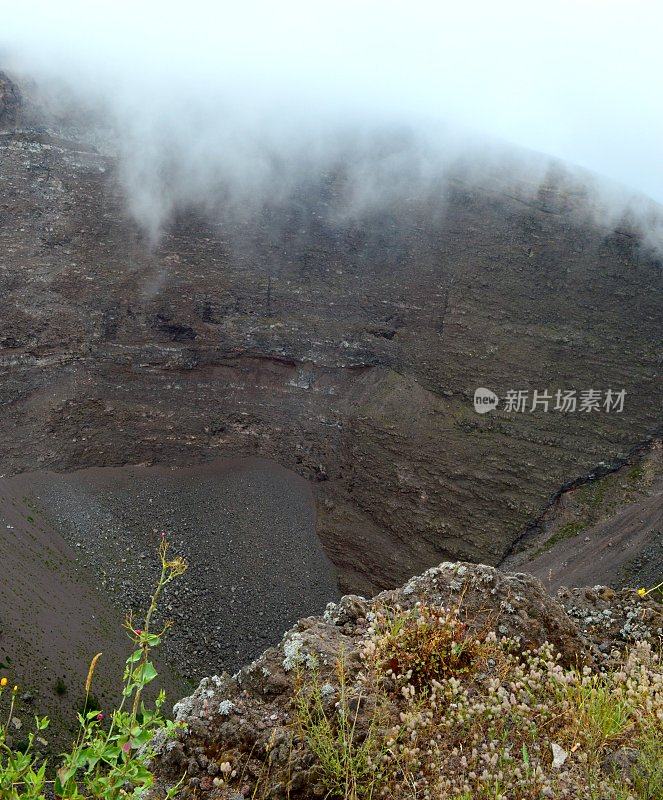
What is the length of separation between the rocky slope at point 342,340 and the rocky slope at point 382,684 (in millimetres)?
14052

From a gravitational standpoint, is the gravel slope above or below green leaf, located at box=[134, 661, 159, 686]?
below

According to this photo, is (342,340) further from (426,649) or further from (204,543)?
(426,649)

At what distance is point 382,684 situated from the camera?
401cm

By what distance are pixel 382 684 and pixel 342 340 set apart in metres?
19.3

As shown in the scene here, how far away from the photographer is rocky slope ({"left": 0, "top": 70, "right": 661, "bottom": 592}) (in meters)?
20.0

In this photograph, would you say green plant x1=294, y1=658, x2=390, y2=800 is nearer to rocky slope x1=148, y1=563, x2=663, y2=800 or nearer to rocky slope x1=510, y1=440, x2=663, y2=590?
rocky slope x1=148, y1=563, x2=663, y2=800

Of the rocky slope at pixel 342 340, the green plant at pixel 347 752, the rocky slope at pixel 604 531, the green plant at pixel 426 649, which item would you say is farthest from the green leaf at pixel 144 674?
the rocky slope at pixel 342 340

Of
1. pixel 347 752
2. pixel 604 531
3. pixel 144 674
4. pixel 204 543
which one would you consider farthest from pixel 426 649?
pixel 604 531

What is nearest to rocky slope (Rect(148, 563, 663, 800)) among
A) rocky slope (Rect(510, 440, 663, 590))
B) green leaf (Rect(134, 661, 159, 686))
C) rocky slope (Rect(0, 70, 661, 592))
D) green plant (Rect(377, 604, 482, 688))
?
green plant (Rect(377, 604, 482, 688))

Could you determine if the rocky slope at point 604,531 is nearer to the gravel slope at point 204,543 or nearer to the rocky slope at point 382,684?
the gravel slope at point 204,543

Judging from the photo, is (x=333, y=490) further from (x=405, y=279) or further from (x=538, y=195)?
(x=538, y=195)

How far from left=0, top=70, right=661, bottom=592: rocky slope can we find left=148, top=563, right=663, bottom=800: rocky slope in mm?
14052

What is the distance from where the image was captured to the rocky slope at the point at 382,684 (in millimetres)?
3395

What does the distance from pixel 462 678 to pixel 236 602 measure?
14200 millimetres
